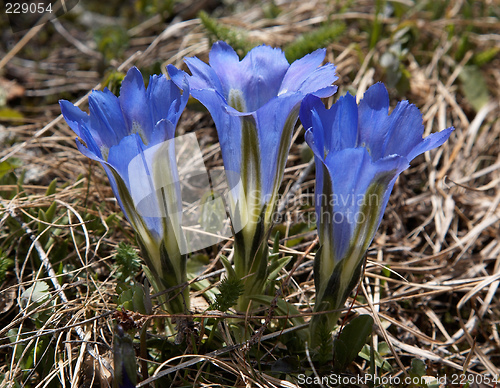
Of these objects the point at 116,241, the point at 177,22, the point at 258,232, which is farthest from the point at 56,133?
the point at 258,232

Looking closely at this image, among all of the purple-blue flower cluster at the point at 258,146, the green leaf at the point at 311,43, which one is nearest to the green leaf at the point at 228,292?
Result: the purple-blue flower cluster at the point at 258,146

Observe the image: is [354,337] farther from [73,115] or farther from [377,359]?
[73,115]

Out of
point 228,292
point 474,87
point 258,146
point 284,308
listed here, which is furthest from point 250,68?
point 474,87

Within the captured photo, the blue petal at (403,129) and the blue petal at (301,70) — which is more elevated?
the blue petal at (301,70)

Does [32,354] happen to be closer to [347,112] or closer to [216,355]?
[216,355]

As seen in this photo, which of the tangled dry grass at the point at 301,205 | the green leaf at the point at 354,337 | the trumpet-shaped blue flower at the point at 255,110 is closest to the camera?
the trumpet-shaped blue flower at the point at 255,110
